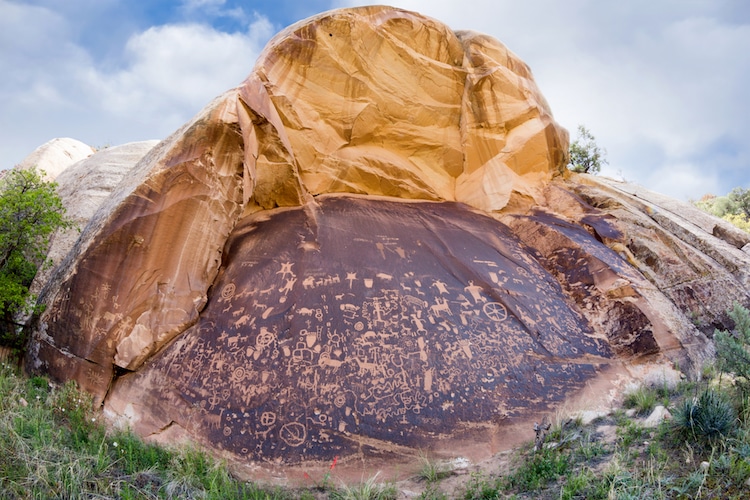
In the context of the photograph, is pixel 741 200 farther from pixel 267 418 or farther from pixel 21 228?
pixel 21 228

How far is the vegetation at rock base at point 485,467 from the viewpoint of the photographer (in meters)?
4.00

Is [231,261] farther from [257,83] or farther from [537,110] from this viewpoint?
[537,110]

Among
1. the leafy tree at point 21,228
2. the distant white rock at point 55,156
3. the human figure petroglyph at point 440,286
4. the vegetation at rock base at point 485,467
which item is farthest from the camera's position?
the distant white rock at point 55,156

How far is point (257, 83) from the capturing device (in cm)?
764

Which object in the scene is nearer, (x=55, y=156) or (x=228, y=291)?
(x=228, y=291)

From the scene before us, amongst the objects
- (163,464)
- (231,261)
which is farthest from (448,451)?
(231,261)

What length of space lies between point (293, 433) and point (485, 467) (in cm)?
206

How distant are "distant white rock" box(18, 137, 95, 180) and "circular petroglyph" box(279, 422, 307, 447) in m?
10.5

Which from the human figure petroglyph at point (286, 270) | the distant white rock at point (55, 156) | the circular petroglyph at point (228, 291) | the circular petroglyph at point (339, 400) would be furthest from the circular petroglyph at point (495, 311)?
the distant white rock at point (55, 156)

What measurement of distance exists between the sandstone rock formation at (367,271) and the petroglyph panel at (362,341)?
26 mm

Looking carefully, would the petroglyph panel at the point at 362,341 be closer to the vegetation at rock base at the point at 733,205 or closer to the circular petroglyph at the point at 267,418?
the circular petroglyph at the point at 267,418

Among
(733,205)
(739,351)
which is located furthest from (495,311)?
(733,205)

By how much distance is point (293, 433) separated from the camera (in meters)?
5.28

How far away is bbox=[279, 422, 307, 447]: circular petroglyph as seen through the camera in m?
5.22
